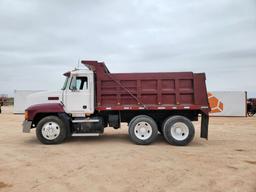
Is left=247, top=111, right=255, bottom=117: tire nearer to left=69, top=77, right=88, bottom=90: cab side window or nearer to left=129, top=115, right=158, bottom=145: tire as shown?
left=129, top=115, right=158, bottom=145: tire

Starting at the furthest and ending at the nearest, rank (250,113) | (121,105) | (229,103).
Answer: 1. (250,113)
2. (229,103)
3. (121,105)

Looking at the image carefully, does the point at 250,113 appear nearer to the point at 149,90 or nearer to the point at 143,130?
the point at 149,90

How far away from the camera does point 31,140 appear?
33.8 feet

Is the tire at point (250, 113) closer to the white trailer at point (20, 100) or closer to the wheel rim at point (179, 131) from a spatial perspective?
the wheel rim at point (179, 131)

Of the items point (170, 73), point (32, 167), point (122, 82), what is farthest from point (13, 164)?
point (170, 73)

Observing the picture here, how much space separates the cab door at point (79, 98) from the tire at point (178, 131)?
286 cm

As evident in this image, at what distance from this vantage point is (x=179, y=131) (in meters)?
9.42

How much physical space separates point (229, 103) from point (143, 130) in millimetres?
16488

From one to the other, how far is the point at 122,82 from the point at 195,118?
309 cm

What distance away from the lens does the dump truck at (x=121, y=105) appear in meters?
9.42

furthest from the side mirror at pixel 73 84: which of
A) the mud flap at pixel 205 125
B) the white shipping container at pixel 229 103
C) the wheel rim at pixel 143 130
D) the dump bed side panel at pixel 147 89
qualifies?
the white shipping container at pixel 229 103

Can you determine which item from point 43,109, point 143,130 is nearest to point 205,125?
point 143,130

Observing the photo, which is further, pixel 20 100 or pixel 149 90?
pixel 20 100

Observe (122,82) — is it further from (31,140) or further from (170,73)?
(31,140)
